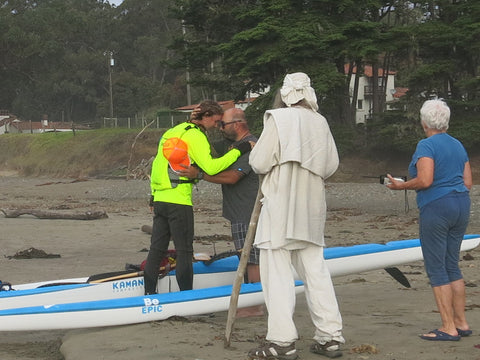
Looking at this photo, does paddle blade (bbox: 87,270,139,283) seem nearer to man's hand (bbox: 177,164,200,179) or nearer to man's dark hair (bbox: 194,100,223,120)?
man's hand (bbox: 177,164,200,179)

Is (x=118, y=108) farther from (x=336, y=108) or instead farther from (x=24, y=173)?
(x=336, y=108)

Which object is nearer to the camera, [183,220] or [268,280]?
[268,280]

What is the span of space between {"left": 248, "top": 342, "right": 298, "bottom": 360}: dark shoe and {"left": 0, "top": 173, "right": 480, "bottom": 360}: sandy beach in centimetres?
12

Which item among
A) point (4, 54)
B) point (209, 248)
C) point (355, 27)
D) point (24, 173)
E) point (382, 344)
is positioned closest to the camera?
point (382, 344)

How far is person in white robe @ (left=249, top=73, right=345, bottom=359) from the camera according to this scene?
4797 mm

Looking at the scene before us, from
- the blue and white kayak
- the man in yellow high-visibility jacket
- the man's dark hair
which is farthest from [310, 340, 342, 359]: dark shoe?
the man's dark hair

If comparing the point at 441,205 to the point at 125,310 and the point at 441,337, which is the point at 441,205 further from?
the point at 125,310

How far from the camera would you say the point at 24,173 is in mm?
52344

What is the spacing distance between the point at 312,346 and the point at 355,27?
28.7m

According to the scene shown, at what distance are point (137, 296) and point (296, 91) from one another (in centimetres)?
247

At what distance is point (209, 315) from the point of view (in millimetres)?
6641

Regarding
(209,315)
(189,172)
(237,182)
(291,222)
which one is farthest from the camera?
(209,315)

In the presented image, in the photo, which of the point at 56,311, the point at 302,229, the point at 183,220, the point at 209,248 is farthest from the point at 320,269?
the point at 209,248

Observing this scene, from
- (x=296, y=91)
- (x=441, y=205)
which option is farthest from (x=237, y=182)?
(x=441, y=205)
